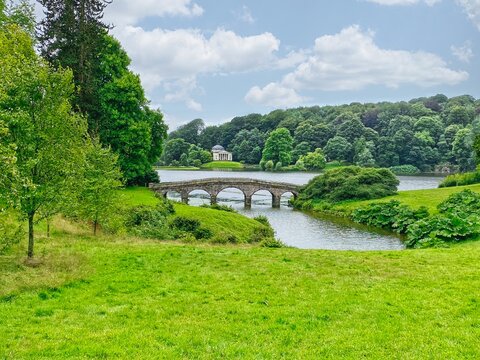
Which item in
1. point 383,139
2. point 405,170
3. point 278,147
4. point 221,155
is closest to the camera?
point 405,170

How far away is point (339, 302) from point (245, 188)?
→ 59664 mm

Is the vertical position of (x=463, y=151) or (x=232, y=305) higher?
(x=463, y=151)

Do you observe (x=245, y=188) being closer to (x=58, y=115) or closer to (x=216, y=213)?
(x=216, y=213)

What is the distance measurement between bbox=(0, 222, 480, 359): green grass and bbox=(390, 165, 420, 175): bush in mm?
119888

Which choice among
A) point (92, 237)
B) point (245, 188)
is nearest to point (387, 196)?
point (245, 188)

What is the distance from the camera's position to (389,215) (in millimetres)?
55969

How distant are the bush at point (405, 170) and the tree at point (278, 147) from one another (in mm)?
36616

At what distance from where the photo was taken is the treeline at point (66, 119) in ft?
56.8

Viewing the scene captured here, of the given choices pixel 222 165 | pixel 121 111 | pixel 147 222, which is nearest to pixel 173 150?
pixel 222 165

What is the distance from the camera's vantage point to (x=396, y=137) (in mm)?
141875

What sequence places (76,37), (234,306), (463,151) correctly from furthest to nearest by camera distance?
(463,151) < (76,37) < (234,306)

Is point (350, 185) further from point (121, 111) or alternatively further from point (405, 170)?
point (405, 170)

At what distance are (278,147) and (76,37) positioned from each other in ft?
385

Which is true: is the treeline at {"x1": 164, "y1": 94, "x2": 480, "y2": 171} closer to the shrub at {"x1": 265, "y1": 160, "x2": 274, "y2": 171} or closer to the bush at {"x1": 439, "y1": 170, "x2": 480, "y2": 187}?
the shrub at {"x1": 265, "y1": 160, "x2": 274, "y2": 171}
